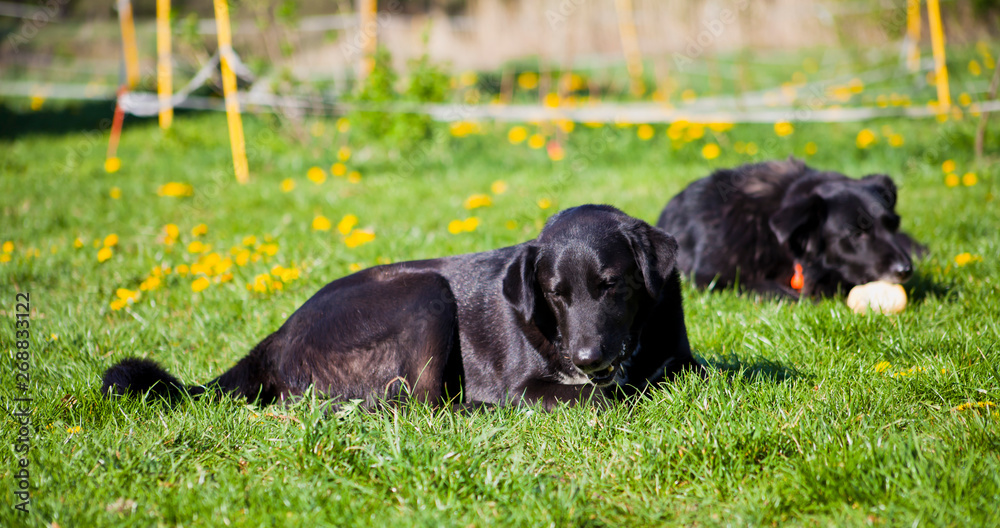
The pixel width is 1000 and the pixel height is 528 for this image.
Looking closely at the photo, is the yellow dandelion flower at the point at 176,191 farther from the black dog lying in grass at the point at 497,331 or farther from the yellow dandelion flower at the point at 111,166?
the black dog lying in grass at the point at 497,331

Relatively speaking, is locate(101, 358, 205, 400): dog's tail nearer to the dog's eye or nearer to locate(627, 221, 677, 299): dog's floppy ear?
the dog's eye

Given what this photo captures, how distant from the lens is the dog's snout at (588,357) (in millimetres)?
2605

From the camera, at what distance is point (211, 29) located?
11938 mm

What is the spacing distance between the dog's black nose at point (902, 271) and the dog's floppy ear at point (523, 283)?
2.30 metres

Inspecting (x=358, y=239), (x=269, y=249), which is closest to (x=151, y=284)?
(x=269, y=249)

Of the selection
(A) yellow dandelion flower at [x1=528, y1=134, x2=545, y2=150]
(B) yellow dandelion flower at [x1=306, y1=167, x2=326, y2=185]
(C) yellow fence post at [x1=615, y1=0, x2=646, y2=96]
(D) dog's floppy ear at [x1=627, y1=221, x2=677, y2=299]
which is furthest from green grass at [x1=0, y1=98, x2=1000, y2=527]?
(C) yellow fence post at [x1=615, y1=0, x2=646, y2=96]

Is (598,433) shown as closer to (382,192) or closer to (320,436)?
(320,436)

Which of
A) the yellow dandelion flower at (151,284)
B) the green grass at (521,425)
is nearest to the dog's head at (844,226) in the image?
the green grass at (521,425)

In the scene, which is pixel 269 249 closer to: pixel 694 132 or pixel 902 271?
pixel 902 271

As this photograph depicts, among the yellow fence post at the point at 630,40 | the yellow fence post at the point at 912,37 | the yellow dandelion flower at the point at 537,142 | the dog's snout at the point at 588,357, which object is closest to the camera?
the dog's snout at the point at 588,357

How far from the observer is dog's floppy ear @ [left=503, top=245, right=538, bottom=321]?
9.48 ft

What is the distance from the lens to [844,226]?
14.1ft

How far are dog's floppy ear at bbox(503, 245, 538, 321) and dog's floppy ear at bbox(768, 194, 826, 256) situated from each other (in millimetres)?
2018

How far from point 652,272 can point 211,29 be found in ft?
37.0
